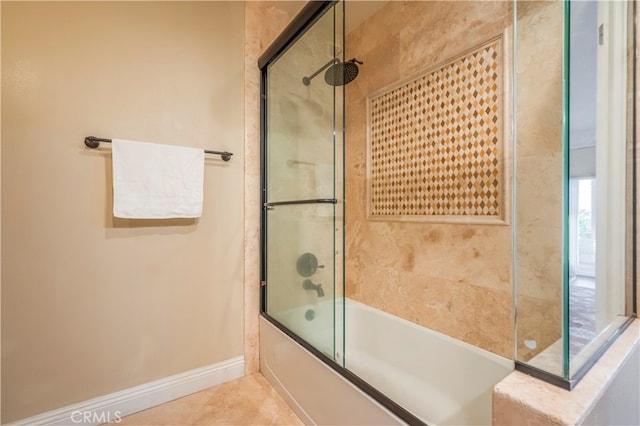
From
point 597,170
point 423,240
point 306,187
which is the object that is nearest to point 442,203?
point 423,240

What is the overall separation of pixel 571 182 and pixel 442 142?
937 millimetres

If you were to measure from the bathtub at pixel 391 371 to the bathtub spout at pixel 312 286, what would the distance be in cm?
6

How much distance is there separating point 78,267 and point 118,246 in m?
0.18

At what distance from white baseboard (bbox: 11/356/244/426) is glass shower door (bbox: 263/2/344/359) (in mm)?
437

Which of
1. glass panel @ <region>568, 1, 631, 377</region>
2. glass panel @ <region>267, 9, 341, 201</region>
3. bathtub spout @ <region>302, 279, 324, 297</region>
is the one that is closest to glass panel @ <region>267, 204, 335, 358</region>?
bathtub spout @ <region>302, 279, 324, 297</region>

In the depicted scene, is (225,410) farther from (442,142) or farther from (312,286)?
(442,142)

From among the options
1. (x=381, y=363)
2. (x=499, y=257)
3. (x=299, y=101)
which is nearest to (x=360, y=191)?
(x=299, y=101)

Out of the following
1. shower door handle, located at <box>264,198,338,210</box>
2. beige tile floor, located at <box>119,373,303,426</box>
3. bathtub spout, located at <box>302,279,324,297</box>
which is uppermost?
shower door handle, located at <box>264,198,338,210</box>

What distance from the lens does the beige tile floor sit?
1377 millimetres

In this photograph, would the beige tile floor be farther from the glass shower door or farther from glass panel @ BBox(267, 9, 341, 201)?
glass panel @ BBox(267, 9, 341, 201)

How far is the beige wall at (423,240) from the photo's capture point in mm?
1354

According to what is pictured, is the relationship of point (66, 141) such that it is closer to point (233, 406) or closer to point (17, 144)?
point (17, 144)

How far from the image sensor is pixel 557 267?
686 millimetres

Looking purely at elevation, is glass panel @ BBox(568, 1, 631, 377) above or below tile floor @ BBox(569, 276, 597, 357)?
above
